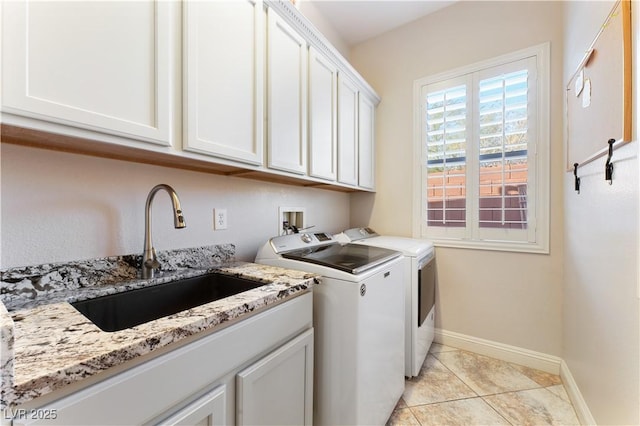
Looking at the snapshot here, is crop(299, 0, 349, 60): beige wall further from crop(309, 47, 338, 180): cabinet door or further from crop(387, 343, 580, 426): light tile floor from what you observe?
crop(387, 343, 580, 426): light tile floor

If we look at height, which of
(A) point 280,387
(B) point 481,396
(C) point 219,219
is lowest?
(B) point 481,396

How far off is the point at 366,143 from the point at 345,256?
1276mm

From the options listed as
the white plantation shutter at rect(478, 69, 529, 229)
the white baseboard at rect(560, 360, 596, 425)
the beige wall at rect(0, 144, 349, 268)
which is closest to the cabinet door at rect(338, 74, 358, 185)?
the beige wall at rect(0, 144, 349, 268)

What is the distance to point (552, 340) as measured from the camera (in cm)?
194

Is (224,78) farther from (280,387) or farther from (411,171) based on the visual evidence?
(411,171)

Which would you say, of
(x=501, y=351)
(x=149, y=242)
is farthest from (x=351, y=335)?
(x=501, y=351)

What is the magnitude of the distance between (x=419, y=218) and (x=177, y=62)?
2121 mm

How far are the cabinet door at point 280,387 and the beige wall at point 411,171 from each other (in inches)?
65.3

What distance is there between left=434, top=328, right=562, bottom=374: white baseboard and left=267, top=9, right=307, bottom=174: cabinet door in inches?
75.9

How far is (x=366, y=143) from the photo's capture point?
2443mm

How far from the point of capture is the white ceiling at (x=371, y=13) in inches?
89.0

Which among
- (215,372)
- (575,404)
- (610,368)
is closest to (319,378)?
(215,372)

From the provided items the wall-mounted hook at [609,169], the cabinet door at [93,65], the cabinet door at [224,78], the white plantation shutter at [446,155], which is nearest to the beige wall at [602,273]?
the wall-mounted hook at [609,169]

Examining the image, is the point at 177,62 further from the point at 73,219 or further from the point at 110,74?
the point at 73,219
